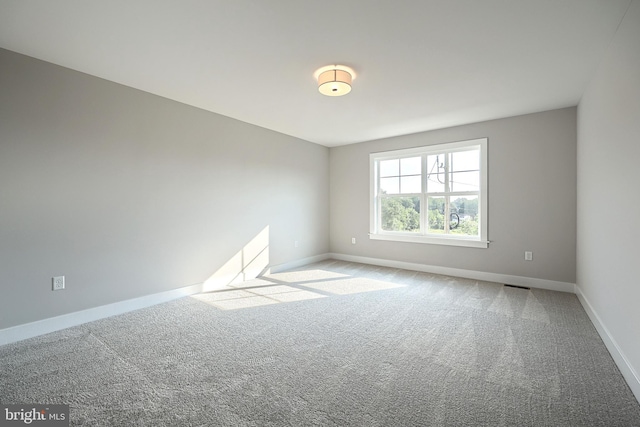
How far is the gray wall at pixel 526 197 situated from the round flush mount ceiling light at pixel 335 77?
105 inches

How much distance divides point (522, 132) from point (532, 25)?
2425 mm

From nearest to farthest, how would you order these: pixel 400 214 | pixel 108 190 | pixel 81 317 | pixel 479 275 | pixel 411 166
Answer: pixel 81 317
pixel 108 190
pixel 479 275
pixel 411 166
pixel 400 214

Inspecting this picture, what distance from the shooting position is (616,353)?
6.95 feet

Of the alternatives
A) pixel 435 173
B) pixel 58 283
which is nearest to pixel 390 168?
pixel 435 173

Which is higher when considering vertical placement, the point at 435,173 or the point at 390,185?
the point at 435,173

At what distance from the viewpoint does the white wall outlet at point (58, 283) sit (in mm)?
2678

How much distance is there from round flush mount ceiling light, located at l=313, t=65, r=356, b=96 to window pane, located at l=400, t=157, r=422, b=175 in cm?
277

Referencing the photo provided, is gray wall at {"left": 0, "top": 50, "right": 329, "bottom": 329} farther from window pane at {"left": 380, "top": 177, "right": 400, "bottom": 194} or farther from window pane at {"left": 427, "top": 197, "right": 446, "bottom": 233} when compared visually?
window pane at {"left": 427, "top": 197, "right": 446, "bottom": 233}

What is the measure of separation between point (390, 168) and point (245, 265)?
3217 millimetres

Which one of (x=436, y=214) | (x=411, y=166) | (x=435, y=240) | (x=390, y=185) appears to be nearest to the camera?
(x=435, y=240)

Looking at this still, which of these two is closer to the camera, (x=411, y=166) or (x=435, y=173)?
(x=435, y=173)

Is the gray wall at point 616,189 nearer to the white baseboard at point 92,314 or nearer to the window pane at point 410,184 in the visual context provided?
the window pane at point 410,184

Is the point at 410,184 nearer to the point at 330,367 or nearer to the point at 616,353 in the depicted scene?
the point at 616,353

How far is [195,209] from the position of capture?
3809mm
